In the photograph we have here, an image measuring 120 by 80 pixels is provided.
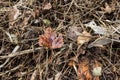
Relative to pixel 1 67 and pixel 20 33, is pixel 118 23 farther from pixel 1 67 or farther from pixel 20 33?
pixel 1 67

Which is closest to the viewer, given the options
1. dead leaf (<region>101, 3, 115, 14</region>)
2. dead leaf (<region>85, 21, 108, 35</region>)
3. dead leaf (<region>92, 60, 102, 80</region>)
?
dead leaf (<region>92, 60, 102, 80</region>)

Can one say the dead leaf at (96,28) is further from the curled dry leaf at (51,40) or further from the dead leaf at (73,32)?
the curled dry leaf at (51,40)

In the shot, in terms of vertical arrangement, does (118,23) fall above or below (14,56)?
above

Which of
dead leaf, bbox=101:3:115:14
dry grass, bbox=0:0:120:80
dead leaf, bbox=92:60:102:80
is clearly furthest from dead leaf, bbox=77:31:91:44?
dead leaf, bbox=101:3:115:14

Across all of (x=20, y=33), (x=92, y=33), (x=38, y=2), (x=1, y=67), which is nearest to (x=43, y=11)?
(x=38, y=2)

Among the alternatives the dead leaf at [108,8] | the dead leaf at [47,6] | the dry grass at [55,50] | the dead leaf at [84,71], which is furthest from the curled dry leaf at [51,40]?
the dead leaf at [108,8]

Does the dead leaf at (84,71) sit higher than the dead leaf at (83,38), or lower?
lower

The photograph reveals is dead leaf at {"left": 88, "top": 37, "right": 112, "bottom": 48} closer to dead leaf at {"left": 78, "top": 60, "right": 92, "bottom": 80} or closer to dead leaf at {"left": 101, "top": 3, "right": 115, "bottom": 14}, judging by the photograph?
dead leaf at {"left": 78, "top": 60, "right": 92, "bottom": 80}

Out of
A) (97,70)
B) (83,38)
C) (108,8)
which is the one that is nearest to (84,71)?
(97,70)
